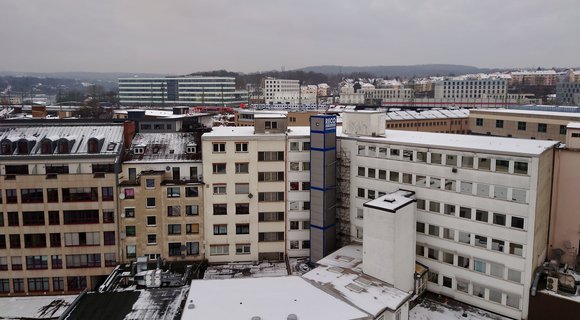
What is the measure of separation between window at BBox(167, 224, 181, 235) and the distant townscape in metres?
0.30

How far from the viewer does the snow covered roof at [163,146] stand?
193 feet

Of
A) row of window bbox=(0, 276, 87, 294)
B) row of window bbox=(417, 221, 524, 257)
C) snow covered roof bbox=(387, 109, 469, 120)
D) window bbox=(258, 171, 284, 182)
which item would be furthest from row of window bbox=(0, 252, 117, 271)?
snow covered roof bbox=(387, 109, 469, 120)

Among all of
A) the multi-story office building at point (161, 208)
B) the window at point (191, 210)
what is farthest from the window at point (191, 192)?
the window at point (191, 210)

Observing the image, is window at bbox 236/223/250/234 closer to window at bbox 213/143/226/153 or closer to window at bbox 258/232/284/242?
window at bbox 258/232/284/242

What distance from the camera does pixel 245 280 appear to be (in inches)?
1781

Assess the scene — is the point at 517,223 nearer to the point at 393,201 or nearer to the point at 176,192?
the point at 393,201

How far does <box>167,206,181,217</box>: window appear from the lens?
186ft

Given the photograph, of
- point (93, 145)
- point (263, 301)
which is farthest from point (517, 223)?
point (93, 145)

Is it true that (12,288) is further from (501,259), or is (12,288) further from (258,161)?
(501,259)

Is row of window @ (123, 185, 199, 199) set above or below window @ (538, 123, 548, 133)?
below

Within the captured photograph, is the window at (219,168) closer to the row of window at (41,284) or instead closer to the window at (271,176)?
the window at (271,176)

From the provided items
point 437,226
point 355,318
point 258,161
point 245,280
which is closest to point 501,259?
point 437,226

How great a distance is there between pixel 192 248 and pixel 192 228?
104 inches

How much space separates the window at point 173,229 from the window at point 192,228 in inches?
39.4
